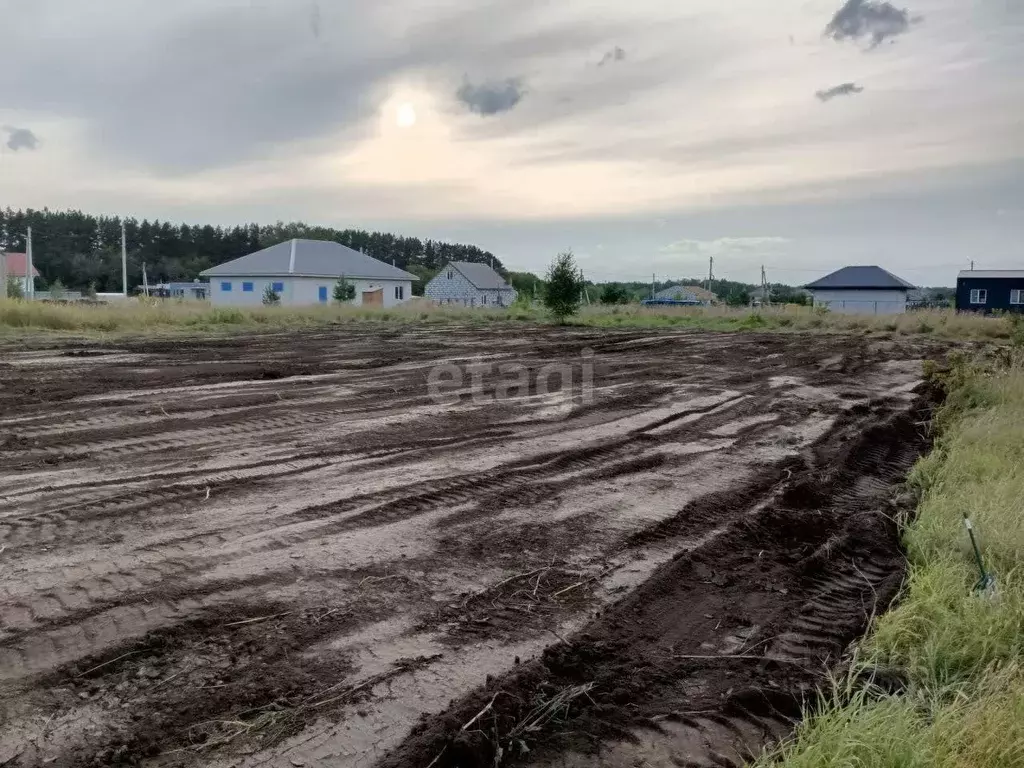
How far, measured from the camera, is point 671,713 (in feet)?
10.6

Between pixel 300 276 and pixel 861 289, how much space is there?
49.3 m

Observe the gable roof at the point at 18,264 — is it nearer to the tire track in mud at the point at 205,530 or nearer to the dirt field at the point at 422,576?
the dirt field at the point at 422,576

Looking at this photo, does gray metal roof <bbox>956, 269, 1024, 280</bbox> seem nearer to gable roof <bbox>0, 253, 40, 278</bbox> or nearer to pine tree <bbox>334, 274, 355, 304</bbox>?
pine tree <bbox>334, 274, 355, 304</bbox>

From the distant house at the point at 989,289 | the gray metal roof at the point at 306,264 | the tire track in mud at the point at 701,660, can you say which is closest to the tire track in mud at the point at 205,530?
the tire track in mud at the point at 701,660

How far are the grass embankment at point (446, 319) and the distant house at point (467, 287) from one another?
36.3 meters

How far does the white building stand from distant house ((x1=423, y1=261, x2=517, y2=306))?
17.1 meters

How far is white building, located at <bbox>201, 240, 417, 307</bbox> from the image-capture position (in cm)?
5122

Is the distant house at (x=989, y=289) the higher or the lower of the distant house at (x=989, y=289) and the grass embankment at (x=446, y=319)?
the higher

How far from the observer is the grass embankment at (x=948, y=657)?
2770mm

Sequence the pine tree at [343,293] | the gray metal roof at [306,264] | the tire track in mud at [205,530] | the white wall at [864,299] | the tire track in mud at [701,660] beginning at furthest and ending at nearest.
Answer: the white wall at [864,299], the gray metal roof at [306,264], the pine tree at [343,293], the tire track in mud at [205,530], the tire track in mud at [701,660]

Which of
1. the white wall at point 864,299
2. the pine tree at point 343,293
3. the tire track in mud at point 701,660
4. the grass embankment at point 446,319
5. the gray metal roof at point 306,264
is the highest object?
the gray metal roof at point 306,264

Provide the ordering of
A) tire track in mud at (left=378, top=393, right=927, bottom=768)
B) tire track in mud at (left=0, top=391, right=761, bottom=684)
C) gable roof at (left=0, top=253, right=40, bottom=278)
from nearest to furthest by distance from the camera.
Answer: tire track in mud at (left=378, top=393, right=927, bottom=768)
tire track in mud at (left=0, top=391, right=761, bottom=684)
gable roof at (left=0, top=253, right=40, bottom=278)

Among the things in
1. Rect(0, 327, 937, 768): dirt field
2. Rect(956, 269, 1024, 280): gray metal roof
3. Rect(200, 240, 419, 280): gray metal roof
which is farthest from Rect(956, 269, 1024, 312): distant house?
Rect(0, 327, 937, 768): dirt field

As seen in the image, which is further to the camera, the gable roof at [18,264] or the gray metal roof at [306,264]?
the gable roof at [18,264]
